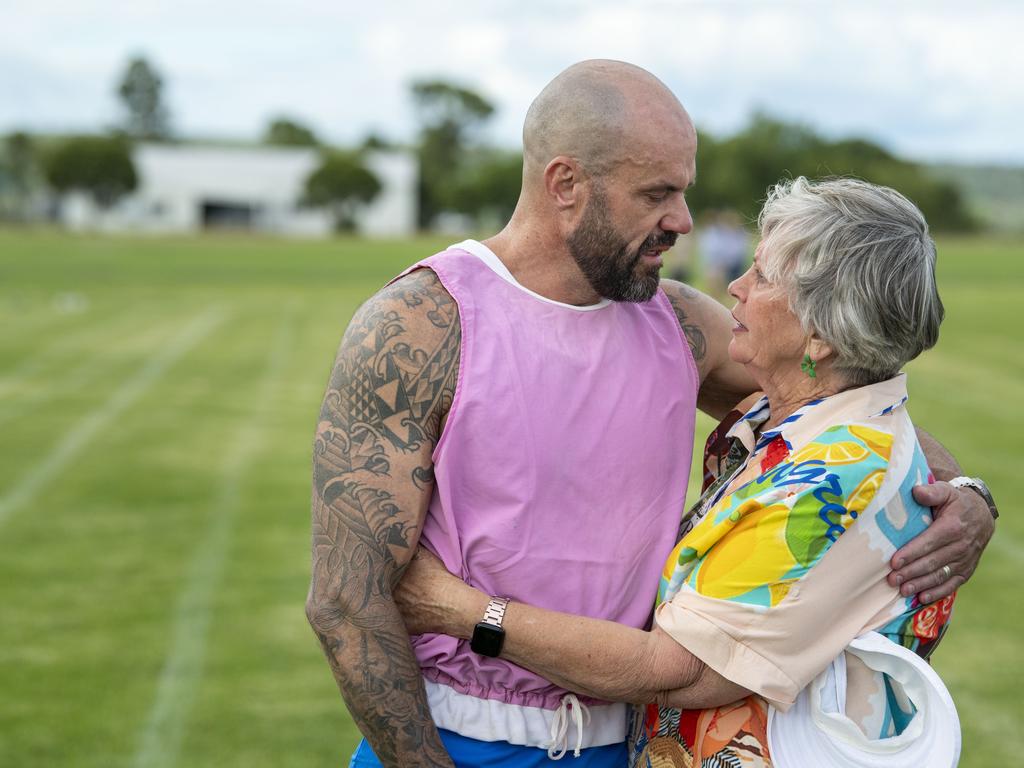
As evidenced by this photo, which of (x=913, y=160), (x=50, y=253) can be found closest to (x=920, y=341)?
(x=50, y=253)

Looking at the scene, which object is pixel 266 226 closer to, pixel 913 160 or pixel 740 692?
pixel 913 160

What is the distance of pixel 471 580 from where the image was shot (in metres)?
2.66

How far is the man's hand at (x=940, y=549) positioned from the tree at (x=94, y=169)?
284 ft

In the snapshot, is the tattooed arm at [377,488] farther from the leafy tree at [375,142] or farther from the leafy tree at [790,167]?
the leafy tree at [375,142]

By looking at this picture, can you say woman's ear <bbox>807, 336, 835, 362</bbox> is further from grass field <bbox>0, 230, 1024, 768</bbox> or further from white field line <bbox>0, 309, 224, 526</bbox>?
white field line <bbox>0, 309, 224, 526</bbox>

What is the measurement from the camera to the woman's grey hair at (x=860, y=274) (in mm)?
2434

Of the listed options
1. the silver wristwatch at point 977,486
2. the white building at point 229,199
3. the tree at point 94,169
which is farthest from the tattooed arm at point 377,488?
the white building at point 229,199

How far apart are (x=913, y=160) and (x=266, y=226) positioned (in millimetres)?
47581

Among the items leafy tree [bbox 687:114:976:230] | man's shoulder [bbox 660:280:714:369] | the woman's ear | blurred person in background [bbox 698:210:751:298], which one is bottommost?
leafy tree [bbox 687:114:976:230]

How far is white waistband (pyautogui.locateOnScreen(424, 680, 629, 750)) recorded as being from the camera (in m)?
2.71

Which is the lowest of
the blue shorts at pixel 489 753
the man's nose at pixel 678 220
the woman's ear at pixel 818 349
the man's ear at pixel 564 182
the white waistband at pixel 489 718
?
the blue shorts at pixel 489 753

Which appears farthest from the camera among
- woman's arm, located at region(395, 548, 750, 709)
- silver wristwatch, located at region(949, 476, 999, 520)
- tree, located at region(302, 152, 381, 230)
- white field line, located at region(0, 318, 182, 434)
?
tree, located at region(302, 152, 381, 230)

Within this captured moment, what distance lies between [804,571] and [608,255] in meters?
0.77

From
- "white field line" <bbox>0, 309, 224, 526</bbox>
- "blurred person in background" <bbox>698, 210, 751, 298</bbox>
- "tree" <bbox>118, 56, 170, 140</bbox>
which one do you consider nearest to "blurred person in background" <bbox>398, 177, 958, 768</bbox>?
"white field line" <bbox>0, 309, 224, 526</bbox>
